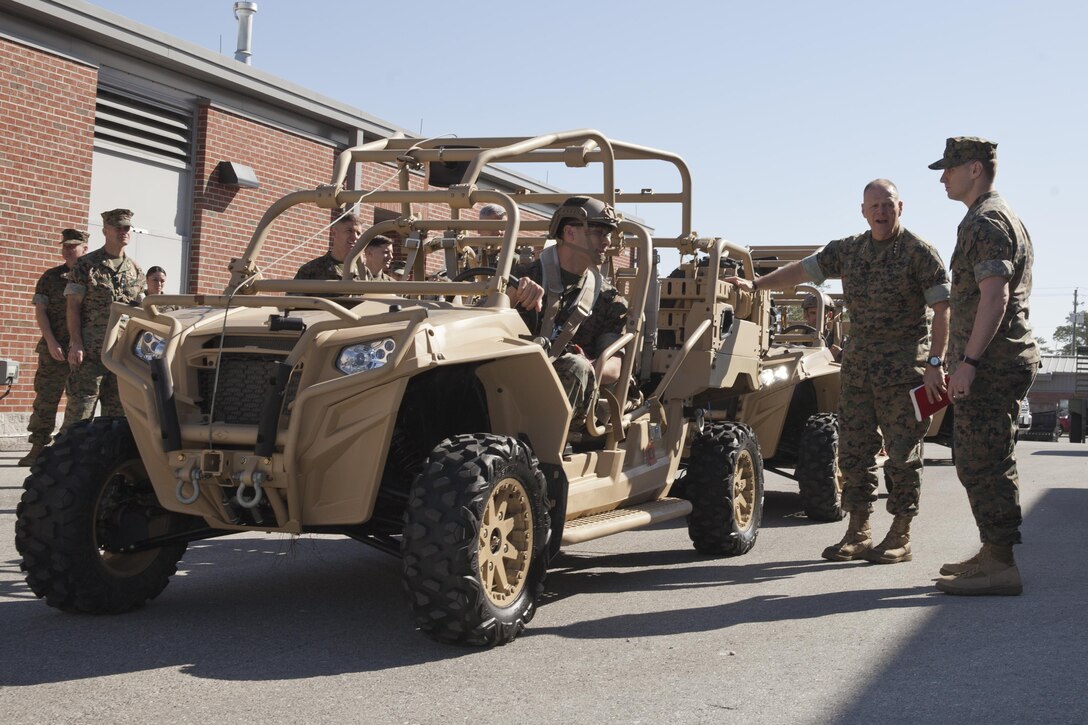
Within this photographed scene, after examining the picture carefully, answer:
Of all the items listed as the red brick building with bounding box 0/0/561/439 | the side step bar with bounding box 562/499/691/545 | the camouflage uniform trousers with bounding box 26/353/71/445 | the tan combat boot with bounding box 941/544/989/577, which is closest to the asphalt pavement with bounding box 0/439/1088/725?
the tan combat boot with bounding box 941/544/989/577

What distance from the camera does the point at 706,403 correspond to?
27.3 feet

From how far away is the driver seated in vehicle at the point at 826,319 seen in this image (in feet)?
37.0

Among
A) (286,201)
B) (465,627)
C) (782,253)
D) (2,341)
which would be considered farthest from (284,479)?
(2,341)

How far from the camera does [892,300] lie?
7.09 meters

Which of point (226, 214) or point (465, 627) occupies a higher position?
point (226, 214)

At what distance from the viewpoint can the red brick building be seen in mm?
13477

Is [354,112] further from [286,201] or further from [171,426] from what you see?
[171,426]

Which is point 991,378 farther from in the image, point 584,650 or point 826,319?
point 826,319

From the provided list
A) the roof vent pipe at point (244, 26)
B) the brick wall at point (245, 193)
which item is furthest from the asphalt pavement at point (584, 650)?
the roof vent pipe at point (244, 26)

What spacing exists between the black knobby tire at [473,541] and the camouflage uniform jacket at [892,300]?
2.77m

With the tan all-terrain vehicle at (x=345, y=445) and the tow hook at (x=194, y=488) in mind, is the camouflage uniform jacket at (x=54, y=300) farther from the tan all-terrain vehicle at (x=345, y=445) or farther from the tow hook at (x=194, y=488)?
the tow hook at (x=194, y=488)

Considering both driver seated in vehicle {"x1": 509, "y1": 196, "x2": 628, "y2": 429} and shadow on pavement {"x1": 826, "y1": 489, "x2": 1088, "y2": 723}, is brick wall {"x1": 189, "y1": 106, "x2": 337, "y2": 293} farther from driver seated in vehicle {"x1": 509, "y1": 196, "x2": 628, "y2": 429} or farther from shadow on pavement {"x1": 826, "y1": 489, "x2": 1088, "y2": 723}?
shadow on pavement {"x1": 826, "y1": 489, "x2": 1088, "y2": 723}

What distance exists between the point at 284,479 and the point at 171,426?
1.64 feet

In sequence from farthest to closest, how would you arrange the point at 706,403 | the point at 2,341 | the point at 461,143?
the point at 2,341
the point at 706,403
the point at 461,143
